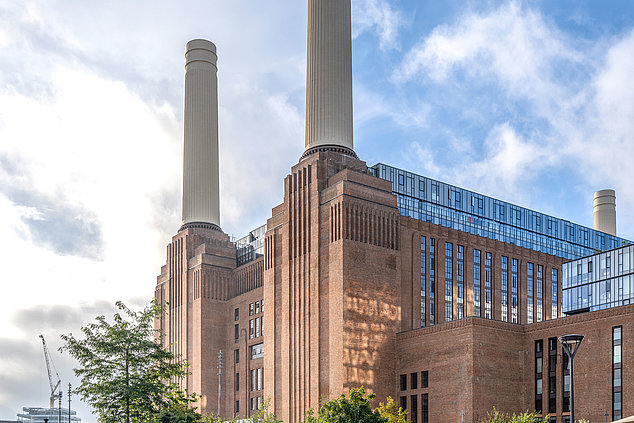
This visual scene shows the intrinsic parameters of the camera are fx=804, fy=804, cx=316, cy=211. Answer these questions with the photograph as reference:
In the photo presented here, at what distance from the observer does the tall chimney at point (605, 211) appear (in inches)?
6535

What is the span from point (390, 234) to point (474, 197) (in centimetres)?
2837

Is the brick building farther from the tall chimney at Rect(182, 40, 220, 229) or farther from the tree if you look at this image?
the tree

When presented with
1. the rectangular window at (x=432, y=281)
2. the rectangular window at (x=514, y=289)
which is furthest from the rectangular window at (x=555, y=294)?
the rectangular window at (x=432, y=281)

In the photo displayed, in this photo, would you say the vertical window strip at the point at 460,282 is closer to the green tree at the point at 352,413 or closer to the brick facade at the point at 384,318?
the brick facade at the point at 384,318

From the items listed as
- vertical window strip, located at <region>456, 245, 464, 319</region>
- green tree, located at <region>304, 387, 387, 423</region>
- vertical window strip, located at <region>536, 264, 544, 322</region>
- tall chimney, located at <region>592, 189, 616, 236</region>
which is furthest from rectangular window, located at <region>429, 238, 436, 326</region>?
tall chimney, located at <region>592, 189, 616, 236</region>

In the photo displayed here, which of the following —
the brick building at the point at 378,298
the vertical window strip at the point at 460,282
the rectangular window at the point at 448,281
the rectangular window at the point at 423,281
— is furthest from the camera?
the vertical window strip at the point at 460,282

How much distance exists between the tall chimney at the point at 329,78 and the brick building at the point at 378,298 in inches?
7.5

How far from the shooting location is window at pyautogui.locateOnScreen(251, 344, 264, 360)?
122006mm

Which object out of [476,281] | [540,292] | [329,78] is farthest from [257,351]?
[329,78]

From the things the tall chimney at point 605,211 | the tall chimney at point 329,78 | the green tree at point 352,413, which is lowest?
the green tree at point 352,413

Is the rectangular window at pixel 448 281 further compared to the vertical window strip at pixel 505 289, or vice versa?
the vertical window strip at pixel 505 289

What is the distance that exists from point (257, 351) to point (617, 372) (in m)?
59.6

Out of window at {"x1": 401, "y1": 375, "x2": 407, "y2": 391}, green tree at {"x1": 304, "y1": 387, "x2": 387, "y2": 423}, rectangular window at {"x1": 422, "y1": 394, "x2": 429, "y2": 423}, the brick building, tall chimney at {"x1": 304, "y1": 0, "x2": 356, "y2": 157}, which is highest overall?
tall chimney at {"x1": 304, "y1": 0, "x2": 356, "y2": 157}

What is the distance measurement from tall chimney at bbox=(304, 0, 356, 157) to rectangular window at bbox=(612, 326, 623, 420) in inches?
1619
